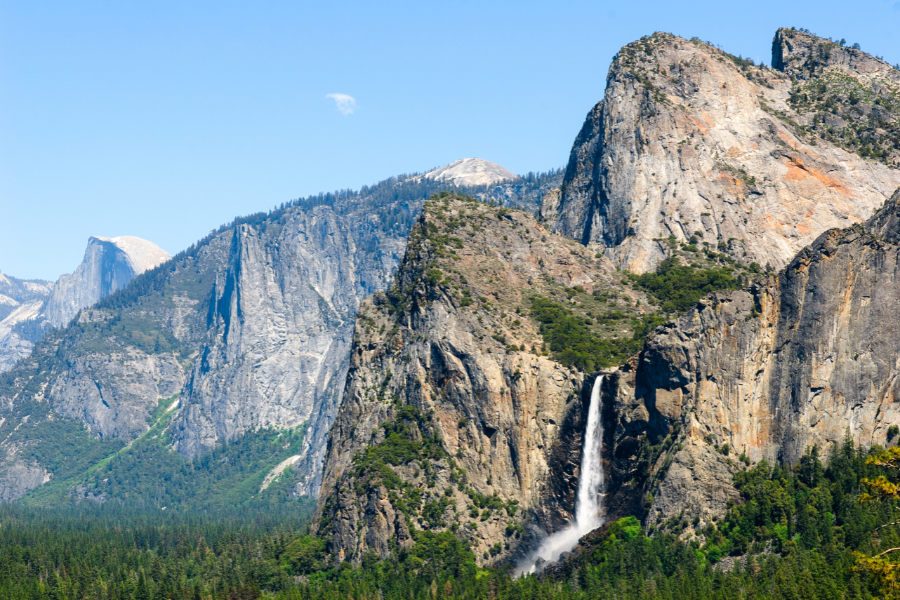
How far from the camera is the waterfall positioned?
191238mm

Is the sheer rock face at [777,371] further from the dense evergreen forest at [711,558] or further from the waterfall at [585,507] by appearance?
the waterfall at [585,507]

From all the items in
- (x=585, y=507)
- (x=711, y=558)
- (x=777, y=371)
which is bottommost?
(x=711, y=558)

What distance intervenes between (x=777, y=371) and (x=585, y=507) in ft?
129

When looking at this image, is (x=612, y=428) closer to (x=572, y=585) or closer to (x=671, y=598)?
(x=572, y=585)

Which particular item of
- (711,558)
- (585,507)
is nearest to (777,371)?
(711,558)

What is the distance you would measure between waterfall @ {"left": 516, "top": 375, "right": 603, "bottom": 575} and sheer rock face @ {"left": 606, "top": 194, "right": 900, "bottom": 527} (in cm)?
646

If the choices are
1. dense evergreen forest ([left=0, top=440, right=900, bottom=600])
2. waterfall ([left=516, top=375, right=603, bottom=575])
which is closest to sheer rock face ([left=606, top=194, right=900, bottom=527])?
dense evergreen forest ([left=0, top=440, right=900, bottom=600])

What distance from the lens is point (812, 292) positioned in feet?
591

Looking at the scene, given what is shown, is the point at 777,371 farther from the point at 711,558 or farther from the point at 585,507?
the point at 585,507

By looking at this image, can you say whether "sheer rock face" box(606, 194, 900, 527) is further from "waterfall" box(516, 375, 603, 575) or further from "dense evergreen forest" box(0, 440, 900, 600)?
"waterfall" box(516, 375, 603, 575)

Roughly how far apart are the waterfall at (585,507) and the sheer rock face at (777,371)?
6.46m

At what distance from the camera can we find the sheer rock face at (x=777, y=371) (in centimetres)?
17475

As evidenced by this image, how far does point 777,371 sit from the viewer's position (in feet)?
594

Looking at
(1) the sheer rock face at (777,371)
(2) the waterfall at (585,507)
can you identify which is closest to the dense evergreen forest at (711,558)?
(1) the sheer rock face at (777,371)
